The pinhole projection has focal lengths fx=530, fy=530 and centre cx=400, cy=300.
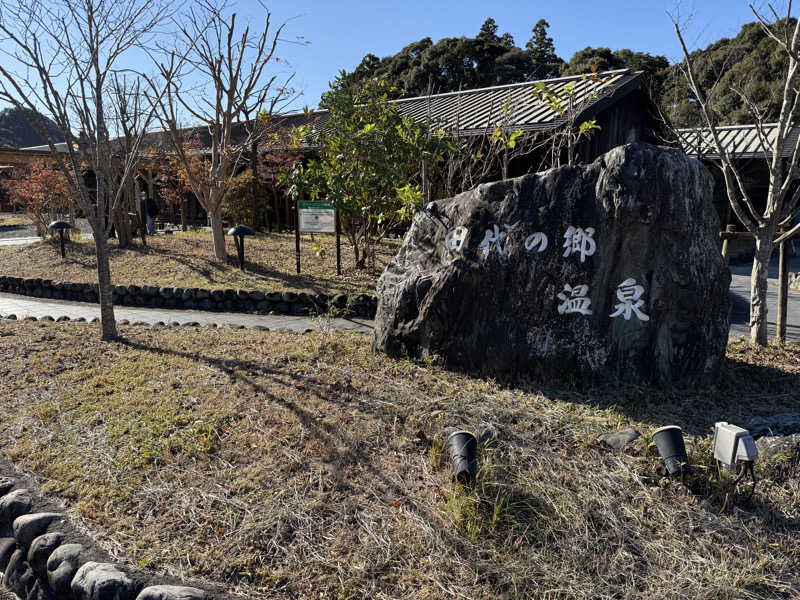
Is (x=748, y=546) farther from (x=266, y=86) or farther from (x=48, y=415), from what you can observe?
(x=266, y=86)

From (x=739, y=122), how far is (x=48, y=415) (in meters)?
21.1

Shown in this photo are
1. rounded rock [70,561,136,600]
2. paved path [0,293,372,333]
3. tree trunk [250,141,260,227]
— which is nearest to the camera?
rounded rock [70,561,136,600]

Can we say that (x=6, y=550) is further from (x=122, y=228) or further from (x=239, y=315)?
(x=122, y=228)

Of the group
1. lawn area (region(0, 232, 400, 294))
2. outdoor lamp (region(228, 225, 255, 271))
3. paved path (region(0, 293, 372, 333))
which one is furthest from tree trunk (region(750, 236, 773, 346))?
outdoor lamp (region(228, 225, 255, 271))

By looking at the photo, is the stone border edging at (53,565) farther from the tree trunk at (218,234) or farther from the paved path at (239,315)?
the tree trunk at (218,234)

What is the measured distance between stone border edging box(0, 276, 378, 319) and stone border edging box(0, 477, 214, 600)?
487 cm

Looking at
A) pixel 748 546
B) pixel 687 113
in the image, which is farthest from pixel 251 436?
pixel 687 113

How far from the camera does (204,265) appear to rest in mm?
11031

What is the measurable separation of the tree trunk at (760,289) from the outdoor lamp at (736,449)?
10.3ft

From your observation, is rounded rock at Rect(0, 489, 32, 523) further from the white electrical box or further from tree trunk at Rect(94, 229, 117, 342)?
the white electrical box

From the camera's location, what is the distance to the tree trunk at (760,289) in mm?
5445

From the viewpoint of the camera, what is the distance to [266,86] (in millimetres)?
11359

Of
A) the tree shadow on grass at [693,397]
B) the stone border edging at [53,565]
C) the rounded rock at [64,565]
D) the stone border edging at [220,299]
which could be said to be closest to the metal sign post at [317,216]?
the stone border edging at [220,299]

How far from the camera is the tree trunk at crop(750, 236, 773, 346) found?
545cm
